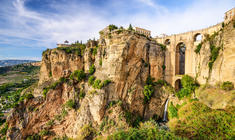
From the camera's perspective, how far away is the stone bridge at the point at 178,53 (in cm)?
2218

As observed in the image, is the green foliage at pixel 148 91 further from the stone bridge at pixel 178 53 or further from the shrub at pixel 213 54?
the shrub at pixel 213 54

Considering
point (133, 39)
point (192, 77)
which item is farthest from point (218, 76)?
point (133, 39)

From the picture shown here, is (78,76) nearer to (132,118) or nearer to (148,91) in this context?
(132,118)

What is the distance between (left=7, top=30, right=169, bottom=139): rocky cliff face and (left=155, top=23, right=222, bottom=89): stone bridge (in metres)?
2.01

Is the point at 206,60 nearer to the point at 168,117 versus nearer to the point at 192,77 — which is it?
the point at 192,77

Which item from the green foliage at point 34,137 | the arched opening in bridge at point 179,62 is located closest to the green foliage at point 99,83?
the green foliage at point 34,137

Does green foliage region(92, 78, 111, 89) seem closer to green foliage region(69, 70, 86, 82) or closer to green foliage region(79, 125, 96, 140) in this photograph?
green foliage region(69, 70, 86, 82)

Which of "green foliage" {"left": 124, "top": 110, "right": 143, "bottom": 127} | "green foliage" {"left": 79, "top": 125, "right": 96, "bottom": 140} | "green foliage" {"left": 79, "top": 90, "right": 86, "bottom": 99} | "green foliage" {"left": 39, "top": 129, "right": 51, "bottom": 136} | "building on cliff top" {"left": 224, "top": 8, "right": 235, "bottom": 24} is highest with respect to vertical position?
"building on cliff top" {"left": 224, "top": 8, "right": 235, "bottom": 24}

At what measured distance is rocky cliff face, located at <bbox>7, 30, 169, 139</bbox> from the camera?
19703 millimetres

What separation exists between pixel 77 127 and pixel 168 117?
17.9 meters

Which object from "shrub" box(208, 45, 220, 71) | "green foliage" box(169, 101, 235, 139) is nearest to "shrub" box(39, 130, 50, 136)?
"green foliage" box(169, 101, 235, 139)

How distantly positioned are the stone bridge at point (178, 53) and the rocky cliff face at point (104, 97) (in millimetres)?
2007

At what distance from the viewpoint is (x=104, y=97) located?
65.6 ft

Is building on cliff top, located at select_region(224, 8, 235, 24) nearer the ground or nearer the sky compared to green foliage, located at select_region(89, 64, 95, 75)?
nearer the sky
